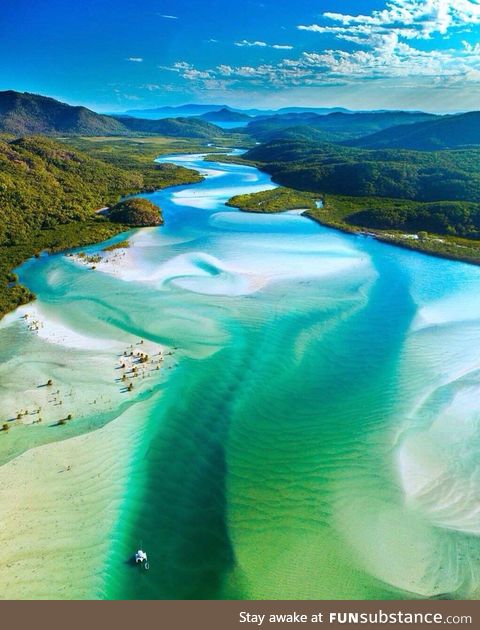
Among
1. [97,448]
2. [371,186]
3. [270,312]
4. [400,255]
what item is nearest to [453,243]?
[400,255]

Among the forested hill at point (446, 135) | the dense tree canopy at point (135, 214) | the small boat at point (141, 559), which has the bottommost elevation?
the small boat at point (141, 559)

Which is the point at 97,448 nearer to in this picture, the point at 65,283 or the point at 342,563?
the point at 342,563

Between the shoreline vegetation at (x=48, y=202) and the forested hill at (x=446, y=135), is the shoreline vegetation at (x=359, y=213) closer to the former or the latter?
the shoreline vegetation at (x=48, y=202)

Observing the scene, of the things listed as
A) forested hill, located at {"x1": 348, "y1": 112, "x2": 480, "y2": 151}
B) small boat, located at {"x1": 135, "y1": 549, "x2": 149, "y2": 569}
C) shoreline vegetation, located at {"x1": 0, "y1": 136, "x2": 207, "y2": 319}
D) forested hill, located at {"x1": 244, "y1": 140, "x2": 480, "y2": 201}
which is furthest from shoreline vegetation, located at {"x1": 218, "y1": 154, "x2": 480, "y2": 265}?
forested hill, located at {"x1": 348, "y1": 112, "x2": 480, "y2": 151}

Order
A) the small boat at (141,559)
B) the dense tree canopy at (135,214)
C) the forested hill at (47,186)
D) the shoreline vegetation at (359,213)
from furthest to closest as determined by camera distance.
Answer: the dense tree canopy at (135,214) → the forested hill at (47,186) → the shoreline vegetation at (359,213) → the small boat at (141,559)

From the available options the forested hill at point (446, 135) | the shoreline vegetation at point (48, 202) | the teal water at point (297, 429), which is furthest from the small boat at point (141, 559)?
the forested hill at point (446, 135)

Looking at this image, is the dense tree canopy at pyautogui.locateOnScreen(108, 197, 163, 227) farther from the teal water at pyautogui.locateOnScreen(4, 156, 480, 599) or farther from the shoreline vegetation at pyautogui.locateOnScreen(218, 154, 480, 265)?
the teal water at pyautogui.locateOnScreen(4, 156, 480, 599)

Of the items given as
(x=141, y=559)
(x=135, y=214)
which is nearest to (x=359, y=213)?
(x=135, y=214)
